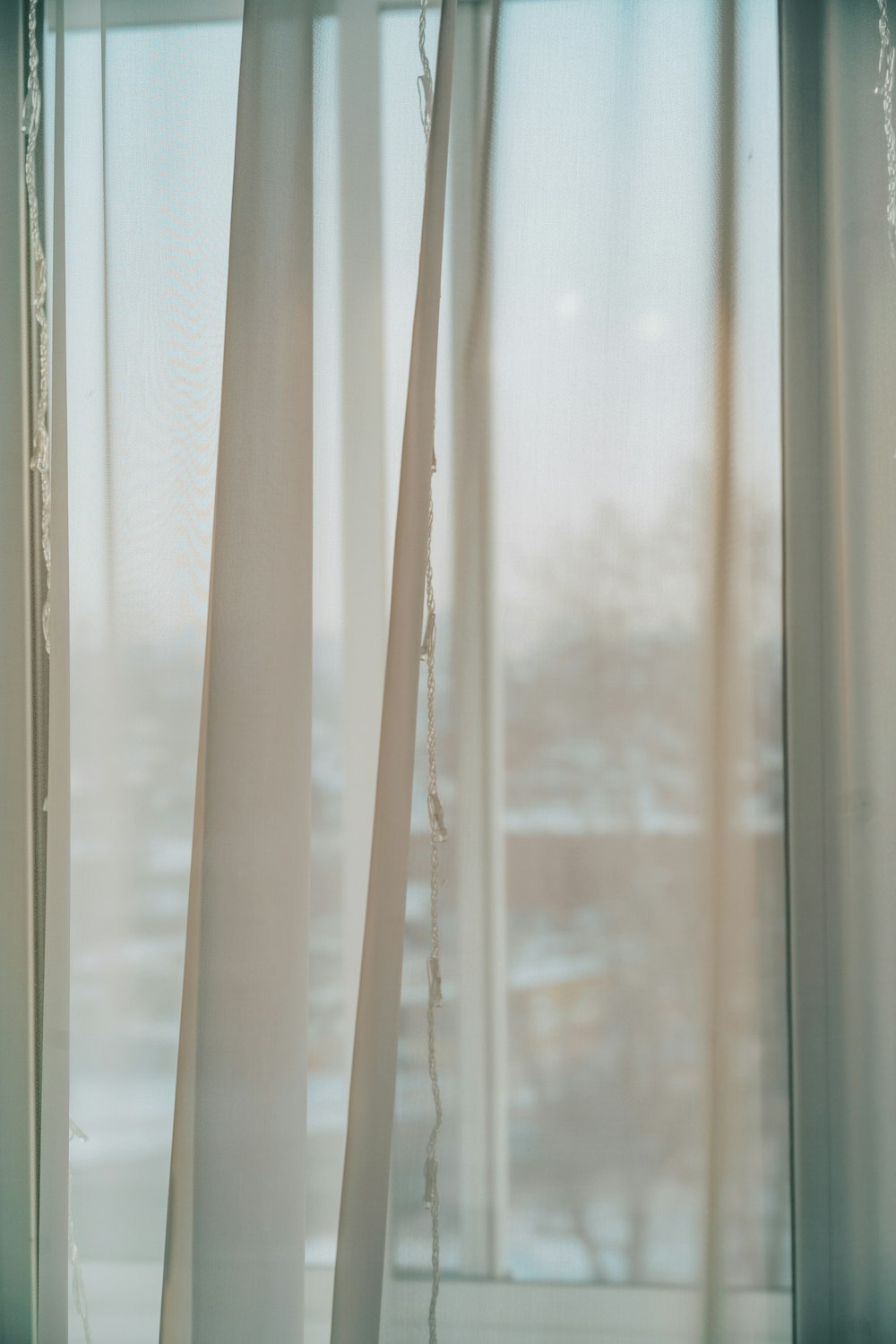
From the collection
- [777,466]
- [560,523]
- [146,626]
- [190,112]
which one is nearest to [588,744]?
[560,523]

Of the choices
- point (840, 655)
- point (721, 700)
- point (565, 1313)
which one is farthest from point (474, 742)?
point (565, 1313)

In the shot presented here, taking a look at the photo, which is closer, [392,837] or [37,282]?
[392,837]

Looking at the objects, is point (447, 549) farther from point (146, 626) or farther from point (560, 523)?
point (146, 626)

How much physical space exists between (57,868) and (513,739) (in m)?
0.50

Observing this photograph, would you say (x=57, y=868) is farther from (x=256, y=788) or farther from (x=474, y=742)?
(x=474, y=742)

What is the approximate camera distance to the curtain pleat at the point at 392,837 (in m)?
1.06

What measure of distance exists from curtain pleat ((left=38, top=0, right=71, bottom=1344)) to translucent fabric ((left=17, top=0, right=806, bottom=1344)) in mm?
19

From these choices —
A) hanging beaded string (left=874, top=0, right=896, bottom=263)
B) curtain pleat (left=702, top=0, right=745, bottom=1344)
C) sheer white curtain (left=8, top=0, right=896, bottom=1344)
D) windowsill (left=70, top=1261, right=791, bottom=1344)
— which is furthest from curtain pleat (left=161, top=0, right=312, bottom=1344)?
hanging beaded string (left=874, top=0, right=896, bottom=263)

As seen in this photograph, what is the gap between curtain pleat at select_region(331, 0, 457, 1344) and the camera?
106 cm

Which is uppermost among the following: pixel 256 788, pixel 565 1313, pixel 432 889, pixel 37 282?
pixel 37 282

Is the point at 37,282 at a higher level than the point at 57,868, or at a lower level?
higher

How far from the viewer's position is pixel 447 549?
1.13 meters

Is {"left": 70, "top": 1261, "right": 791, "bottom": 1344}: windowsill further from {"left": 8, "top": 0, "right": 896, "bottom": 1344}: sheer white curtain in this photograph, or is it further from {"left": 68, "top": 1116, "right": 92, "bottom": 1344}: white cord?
{"left": 68, "top": 1116, "right": 92, "bottom": 1344}: white cord

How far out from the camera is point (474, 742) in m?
1.12
